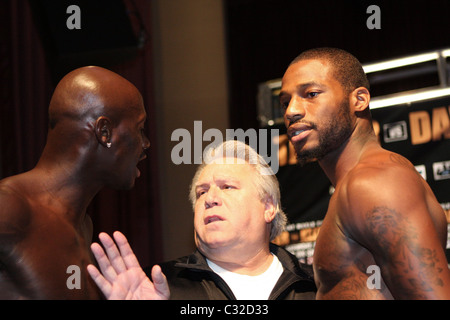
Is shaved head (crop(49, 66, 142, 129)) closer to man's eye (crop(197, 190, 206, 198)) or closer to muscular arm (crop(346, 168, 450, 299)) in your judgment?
man's eye (crop(197, 190, 206, 198))

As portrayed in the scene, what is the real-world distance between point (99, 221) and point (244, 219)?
7.04 ft

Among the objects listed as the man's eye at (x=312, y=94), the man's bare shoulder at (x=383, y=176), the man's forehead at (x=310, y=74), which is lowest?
the man's bare shoulder at (x=383, y=176)

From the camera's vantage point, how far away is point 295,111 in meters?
1.96

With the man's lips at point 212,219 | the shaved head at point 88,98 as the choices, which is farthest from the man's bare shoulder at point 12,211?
the man's lips at point 212,219

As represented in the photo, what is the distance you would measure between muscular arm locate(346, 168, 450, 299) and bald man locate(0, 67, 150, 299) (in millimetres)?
719

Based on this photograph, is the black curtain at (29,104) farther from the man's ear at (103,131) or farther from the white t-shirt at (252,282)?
the white t-shirt at (252,282)

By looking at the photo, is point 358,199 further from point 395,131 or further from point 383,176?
point 395,131

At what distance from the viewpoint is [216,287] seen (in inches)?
82.2

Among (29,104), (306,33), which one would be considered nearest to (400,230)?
(29,104)

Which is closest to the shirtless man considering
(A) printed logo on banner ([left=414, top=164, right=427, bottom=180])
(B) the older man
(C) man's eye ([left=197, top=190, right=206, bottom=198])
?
(B) the older man

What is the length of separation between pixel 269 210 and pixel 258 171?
154 mm

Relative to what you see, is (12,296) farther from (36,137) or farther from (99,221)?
(99,221)

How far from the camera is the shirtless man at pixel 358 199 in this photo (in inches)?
61.9

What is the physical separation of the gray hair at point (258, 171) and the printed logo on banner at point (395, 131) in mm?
1091
